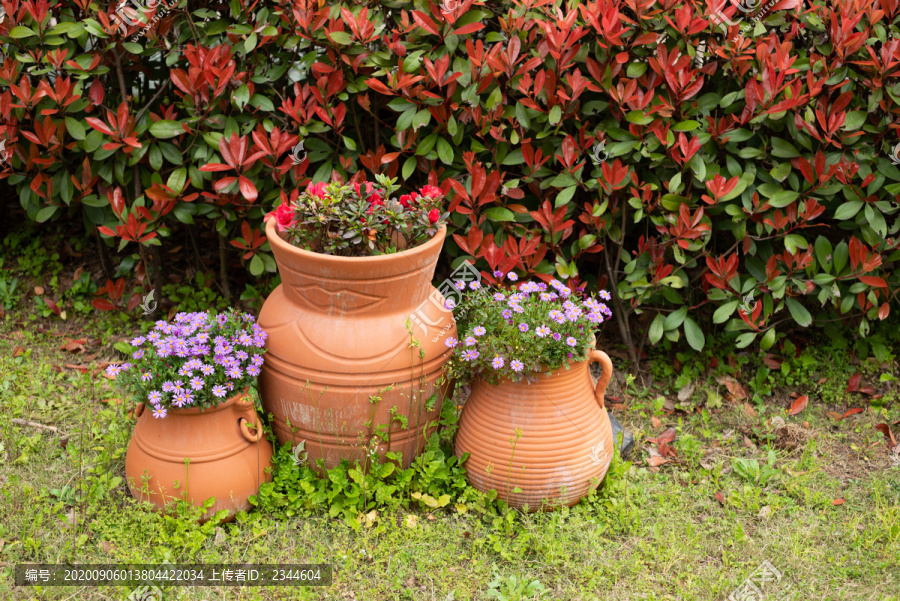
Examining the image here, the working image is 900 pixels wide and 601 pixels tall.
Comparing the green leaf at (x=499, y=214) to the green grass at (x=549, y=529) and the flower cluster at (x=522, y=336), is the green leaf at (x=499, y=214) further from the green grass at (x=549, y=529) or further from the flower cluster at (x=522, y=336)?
the green grass at (x=549, y=529)

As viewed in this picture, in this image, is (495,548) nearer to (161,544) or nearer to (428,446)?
(428,446)

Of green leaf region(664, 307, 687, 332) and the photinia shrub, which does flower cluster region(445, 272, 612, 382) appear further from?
green leaf region(664, 307, 687, 332)

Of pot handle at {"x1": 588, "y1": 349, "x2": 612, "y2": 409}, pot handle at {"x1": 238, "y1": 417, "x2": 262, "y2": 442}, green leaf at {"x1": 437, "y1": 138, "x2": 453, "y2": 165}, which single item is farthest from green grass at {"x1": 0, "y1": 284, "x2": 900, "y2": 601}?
green leaf at {"x1": 437, "y1": 138, "x2": 453, "y2": 165}

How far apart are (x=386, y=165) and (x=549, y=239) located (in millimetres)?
732

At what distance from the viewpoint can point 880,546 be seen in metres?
2.62

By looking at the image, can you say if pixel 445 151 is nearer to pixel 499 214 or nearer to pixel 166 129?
pixel 499 214

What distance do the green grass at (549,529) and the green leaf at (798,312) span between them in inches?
17.1

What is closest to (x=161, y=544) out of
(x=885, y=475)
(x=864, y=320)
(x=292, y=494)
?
(x=292, y=494)

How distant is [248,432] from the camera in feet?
8.63

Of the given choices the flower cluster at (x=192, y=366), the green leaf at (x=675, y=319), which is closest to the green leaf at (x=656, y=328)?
the green leaf at (x=675, y=319)

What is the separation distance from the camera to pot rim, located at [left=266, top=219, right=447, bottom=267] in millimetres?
2430

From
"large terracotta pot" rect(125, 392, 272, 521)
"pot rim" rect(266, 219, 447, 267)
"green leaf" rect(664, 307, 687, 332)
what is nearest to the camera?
"pot rim" rect(266, 219, 447, 267)

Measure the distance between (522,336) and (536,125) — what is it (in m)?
0.99

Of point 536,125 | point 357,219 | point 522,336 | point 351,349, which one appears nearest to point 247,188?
point 357,219
